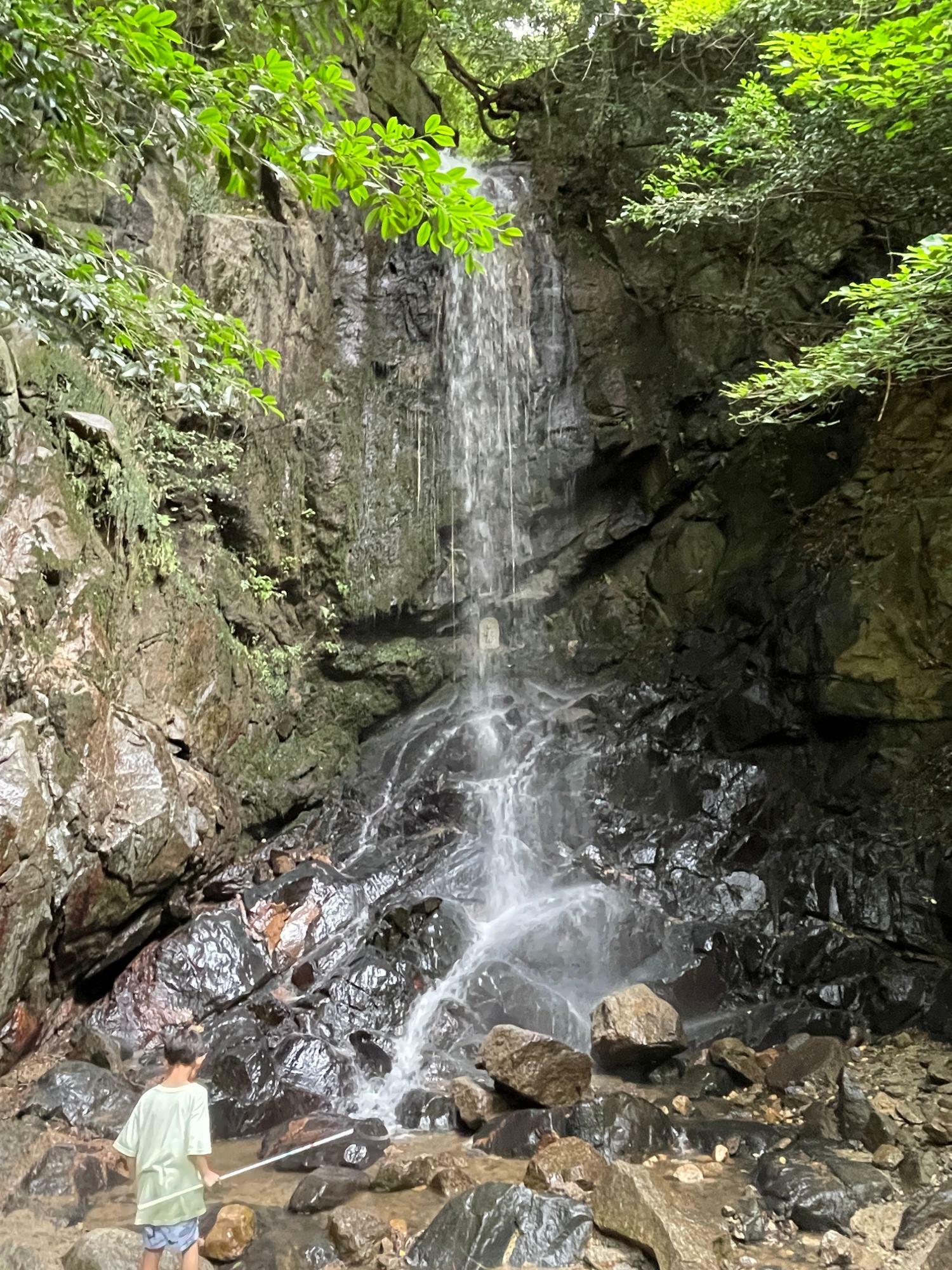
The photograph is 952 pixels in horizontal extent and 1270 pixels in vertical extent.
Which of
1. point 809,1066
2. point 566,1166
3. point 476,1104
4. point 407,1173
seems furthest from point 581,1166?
point 809,1066

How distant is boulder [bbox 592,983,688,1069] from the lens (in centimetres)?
599

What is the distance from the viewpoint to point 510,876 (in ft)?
28.9

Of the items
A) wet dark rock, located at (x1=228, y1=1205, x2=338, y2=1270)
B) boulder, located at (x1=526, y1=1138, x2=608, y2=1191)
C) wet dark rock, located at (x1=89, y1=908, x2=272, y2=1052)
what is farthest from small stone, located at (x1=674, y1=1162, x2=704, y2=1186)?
wet dark rock, located at (x1=89, y1=908, x2=272, y2=1052)

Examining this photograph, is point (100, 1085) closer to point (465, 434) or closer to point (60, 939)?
point (60, 939)

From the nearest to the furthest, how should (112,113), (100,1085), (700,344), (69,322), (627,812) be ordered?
1. (112,113)
2. (69,322)
3. (100,1085)
4. (627,812)
5. (700,344)

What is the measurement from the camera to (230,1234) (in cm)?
411

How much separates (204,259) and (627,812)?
794 centimetres

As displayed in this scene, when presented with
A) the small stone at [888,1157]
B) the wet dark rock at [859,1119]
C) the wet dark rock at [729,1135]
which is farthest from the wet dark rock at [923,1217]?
the wet dark rock at [729,1135]

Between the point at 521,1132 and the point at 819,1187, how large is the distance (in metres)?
1.79

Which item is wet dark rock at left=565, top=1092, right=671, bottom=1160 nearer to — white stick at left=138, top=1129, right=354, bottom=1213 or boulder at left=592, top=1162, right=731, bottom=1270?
boulder at left=592, top=1162, right=731, bottom=1270

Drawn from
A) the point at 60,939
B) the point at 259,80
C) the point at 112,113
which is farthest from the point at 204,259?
the point at 60,939

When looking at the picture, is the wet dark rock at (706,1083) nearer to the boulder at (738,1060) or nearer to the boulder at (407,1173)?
the boulder at (738,1060)

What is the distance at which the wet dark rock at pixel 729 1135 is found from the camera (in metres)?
4.98

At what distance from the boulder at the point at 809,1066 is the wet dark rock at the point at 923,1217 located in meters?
1.43
